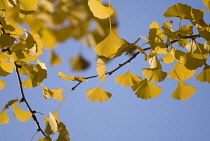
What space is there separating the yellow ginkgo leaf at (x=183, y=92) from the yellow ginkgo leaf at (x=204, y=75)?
0.08m

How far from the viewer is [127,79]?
617 millimetres

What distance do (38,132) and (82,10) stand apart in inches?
21.5

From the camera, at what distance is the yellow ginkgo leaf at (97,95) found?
0.63m

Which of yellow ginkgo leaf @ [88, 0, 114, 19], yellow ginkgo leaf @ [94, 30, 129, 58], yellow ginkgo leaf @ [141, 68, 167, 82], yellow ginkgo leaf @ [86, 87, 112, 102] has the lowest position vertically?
yellow ginkgo leaf @ [86, 87, 112, 102]

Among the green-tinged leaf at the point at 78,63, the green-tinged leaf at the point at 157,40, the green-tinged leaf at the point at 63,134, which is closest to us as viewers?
the green-tinged leaf at the point at 157,40

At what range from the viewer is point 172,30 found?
49cm

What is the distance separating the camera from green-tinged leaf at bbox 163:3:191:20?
477 mm

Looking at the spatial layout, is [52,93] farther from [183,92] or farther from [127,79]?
[183,92]

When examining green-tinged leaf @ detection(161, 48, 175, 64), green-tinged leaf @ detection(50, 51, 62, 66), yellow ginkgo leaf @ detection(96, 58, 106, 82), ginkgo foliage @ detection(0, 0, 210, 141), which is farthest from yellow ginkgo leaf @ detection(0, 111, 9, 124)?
green-tinged leaf @ detection(50, 51, 62, 66)

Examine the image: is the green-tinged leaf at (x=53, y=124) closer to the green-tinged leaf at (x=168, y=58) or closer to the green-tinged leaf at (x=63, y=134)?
the green-tinged leaf at (x=63, y=134)

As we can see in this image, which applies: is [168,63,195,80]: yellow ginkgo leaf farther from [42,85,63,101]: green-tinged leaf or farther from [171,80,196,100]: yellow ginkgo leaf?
[42,85,63,101]: green-tinged leaf

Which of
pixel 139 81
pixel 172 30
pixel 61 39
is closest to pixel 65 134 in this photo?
A: pixel 139 81

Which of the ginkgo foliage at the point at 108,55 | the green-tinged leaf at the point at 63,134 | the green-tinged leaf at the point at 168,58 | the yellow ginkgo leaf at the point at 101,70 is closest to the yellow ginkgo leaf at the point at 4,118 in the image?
the ginkgo foliage at the point at 108,55

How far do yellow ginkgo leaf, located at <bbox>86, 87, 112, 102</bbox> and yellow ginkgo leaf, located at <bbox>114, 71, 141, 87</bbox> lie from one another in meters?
0.05
